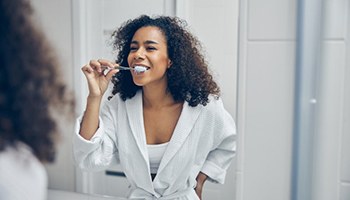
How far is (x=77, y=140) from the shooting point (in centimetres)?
85

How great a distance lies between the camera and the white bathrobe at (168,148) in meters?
0.82

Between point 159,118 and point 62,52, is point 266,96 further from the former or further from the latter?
point 62,52

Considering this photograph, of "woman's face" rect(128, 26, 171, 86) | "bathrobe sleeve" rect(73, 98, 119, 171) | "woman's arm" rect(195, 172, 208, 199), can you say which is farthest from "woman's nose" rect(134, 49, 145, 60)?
"woman's arm" rect(195, 172, 208, 199)

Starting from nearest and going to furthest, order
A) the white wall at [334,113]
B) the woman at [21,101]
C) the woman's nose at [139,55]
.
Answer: the woman at [21,101], the white wall at [334,113], the woman's nose at [139,55]

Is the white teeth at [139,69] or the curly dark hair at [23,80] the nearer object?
the curly dark hair at [23,80]

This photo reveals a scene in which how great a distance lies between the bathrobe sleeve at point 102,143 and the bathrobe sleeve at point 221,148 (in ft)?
0.66

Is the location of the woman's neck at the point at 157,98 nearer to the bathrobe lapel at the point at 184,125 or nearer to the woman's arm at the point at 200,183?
the bathrobe lapel at the point at 184,125

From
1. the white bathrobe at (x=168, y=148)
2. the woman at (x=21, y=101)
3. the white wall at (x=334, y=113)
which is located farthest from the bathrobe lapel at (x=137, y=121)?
the white wall at (x=334, y=113)

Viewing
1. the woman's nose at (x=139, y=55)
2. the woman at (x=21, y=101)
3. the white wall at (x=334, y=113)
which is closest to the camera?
the woman at (x=21, y=101)

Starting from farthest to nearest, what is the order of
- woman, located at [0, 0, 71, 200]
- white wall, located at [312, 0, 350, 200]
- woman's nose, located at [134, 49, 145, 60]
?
woman's nose, located at [134, 49, 145, 60], white wall, located at [312, 0, 350, 200], woman, located at [0, 0, 71, 200]

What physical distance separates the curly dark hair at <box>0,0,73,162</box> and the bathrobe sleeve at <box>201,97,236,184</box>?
33 centimetres

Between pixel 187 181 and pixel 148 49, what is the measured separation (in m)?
0.28

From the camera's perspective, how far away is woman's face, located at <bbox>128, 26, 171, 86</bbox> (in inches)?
31.9

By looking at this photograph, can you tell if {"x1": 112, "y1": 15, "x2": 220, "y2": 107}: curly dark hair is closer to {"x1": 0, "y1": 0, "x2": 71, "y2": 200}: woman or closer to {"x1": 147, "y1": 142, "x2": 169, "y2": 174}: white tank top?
{"x1": 147, "y1": 142, "x2": 169, "y2": 174}: white tank top
